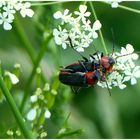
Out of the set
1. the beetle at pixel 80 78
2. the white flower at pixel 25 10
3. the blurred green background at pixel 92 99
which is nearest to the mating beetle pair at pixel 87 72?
the beetle at pixel 80 78

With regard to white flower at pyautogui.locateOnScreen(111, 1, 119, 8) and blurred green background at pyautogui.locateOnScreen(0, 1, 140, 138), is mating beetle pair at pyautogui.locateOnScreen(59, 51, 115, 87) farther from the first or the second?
blurred green background at pyautogui.locateOnScreen(0, 1, 140, 138)

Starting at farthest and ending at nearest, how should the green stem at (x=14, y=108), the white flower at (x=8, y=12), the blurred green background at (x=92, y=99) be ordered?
1. the blurred green background at (x=92, y=99)
2. the white flower at (x=8, y=12)
3. the green stem at (x=14, y=108)

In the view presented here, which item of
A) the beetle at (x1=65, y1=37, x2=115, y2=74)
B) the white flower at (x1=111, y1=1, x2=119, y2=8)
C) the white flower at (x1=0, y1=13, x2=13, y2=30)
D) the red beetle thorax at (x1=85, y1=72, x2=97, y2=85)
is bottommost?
the red beetle thorax at (x1=85, y1=72, x2=97, y2=85)

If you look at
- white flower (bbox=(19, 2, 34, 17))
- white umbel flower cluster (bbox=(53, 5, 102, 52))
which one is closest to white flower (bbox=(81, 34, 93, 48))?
white umbel flower cluster (bbox=(53, 5, 102, 52))

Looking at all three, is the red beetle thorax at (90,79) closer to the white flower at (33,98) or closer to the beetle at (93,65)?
the beetle at (93,65)

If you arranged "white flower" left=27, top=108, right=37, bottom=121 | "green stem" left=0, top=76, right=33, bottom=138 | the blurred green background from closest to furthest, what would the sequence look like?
1. "green stem" left=0, top=76, right=33, bottom=138
2. "white flower" left=27, top=108, right=37, bottom=121
3. the blurred green background

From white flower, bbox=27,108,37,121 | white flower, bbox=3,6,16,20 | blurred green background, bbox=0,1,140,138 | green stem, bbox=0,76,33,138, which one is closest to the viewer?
green stem, bbox=0,76,33,138

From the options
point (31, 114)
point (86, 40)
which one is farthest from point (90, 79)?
point (31, 114)

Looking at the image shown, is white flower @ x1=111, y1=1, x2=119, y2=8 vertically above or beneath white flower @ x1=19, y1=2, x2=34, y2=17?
beneath

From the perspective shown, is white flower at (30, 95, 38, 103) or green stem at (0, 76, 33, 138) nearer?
green stem at (0, 76, 33, 138)

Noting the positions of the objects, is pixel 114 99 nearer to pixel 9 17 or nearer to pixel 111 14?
pixel 111 14

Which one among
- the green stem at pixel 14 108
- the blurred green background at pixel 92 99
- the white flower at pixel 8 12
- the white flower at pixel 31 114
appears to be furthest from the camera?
the blurred green background at pixel 92 99
